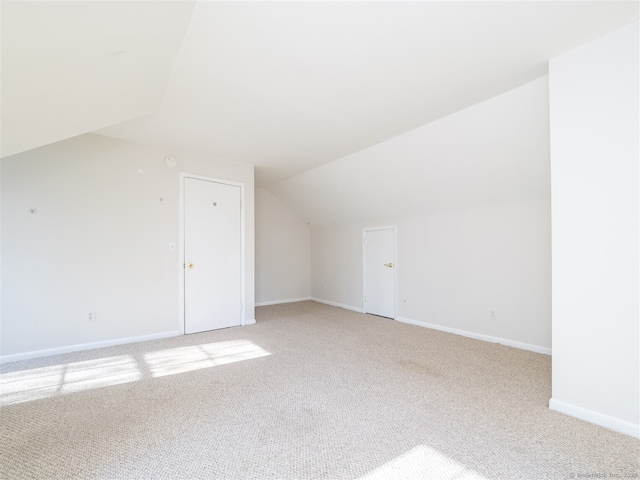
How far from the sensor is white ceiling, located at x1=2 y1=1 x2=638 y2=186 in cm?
168

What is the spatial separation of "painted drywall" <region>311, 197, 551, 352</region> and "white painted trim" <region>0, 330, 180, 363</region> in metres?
3.53

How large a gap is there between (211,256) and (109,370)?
1.84 metres

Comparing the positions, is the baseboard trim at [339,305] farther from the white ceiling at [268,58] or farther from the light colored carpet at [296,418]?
the white ceiling at [268,58]

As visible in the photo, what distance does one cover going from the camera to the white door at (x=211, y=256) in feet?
13.6

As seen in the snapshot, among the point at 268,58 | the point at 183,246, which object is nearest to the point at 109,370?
the point at 183,246

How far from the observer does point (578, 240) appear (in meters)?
2.00

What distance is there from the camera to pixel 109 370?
2.87 meters

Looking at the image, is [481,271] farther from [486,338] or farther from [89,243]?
[89,243]

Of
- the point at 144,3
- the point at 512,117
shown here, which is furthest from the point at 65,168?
the point at 512,117

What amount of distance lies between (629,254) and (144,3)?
314cm

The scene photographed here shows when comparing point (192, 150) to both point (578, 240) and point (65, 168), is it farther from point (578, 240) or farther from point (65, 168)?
point (578, 240)

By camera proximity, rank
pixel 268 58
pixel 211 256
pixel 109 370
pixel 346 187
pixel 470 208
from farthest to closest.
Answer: pixel 346 187 < pixel 211 256 < pixel 470 208 < pixel 109 370 < pixel 268 58

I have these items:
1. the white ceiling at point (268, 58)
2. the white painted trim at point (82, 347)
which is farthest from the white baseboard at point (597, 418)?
the white painted trim at point (82, 347)

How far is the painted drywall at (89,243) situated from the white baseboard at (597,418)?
4.09m
